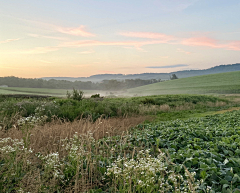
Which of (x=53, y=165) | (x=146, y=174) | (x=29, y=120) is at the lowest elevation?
(x=53, y=165)

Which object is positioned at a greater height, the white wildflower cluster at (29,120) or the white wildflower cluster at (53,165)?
the white wildflower cluster at (29,120)

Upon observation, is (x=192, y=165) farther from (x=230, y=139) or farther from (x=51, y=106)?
A: (x=51, y=106)

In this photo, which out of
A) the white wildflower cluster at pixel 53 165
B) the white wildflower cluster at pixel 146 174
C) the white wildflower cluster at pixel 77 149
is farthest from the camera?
the white wildflower cluster at pixel 77 149

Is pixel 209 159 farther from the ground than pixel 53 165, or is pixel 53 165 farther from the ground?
pixel 53 165

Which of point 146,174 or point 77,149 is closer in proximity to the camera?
point 146,174

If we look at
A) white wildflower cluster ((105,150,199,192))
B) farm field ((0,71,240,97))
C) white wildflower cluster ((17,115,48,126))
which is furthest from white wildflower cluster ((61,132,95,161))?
farm field ((0,71,240,97))

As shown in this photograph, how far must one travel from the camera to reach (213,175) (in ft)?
12.3

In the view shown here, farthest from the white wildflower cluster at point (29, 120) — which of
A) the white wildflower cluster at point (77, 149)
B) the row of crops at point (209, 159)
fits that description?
Answer: the row of crops at point (209, 159)

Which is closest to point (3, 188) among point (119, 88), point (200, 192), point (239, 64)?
point (200, 192)

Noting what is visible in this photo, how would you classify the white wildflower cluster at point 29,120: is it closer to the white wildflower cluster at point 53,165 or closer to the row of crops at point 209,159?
the white wildflower cluster at point 53,165

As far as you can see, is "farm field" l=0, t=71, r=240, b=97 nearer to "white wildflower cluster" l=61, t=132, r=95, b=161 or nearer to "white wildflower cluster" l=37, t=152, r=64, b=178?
"white wildflower cluster" l=61, t=132, r=95, b=161

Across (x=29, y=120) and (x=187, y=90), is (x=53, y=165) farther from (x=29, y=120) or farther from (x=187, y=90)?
(x=187, y=90)

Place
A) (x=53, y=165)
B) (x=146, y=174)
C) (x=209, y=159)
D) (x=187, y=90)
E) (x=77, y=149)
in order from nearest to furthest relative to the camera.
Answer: (x=146, y=174)
(x=53, y=165)
(x=209, y=159)
(x=77, y=149)
(x=187, y=90)

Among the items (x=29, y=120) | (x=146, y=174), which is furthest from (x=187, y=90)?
(x=146, y=174)
